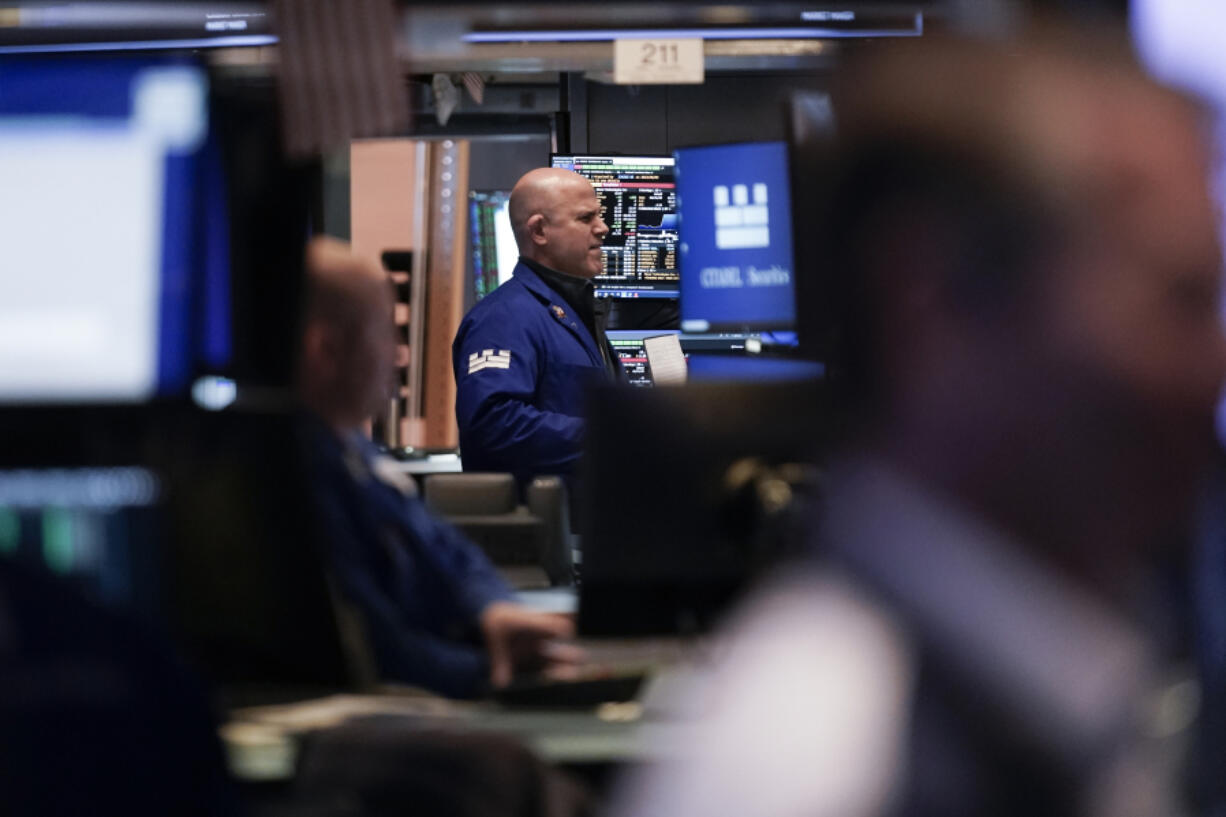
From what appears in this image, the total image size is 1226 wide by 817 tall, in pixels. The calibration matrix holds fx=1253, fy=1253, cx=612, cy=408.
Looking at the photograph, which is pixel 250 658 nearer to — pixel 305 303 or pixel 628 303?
pixel 305 303

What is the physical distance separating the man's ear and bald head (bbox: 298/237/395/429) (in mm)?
1650

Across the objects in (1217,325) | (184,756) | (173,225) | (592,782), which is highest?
Result: (173,225)

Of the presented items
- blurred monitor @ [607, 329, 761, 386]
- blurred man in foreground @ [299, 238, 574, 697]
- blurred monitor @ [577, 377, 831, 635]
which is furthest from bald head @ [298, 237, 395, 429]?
blurred monitor @ [607, 329, 761, 386]

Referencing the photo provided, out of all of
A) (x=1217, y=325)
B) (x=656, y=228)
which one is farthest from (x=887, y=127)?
(x=656, y=228)

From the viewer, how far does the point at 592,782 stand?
3.47 ft

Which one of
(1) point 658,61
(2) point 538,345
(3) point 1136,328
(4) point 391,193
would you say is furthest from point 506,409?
(3) point 1136,328

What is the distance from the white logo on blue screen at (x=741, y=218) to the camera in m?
1.72

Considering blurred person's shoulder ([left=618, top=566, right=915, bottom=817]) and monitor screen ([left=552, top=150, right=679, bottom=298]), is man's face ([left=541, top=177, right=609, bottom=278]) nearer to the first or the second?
monitor screen ([left=552, top=150, right=679, bottom=298])

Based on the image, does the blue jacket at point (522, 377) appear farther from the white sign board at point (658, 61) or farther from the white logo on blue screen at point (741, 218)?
the white sign board at point (658, 61)

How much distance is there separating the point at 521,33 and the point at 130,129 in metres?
0.48

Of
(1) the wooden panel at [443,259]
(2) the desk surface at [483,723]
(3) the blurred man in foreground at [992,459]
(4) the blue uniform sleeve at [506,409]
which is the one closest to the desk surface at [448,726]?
(2) the desk surface at [483,723]

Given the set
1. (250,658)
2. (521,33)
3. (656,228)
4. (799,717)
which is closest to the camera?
(799,717)

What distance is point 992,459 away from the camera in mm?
698

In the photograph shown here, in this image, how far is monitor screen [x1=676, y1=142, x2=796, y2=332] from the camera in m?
1.71
